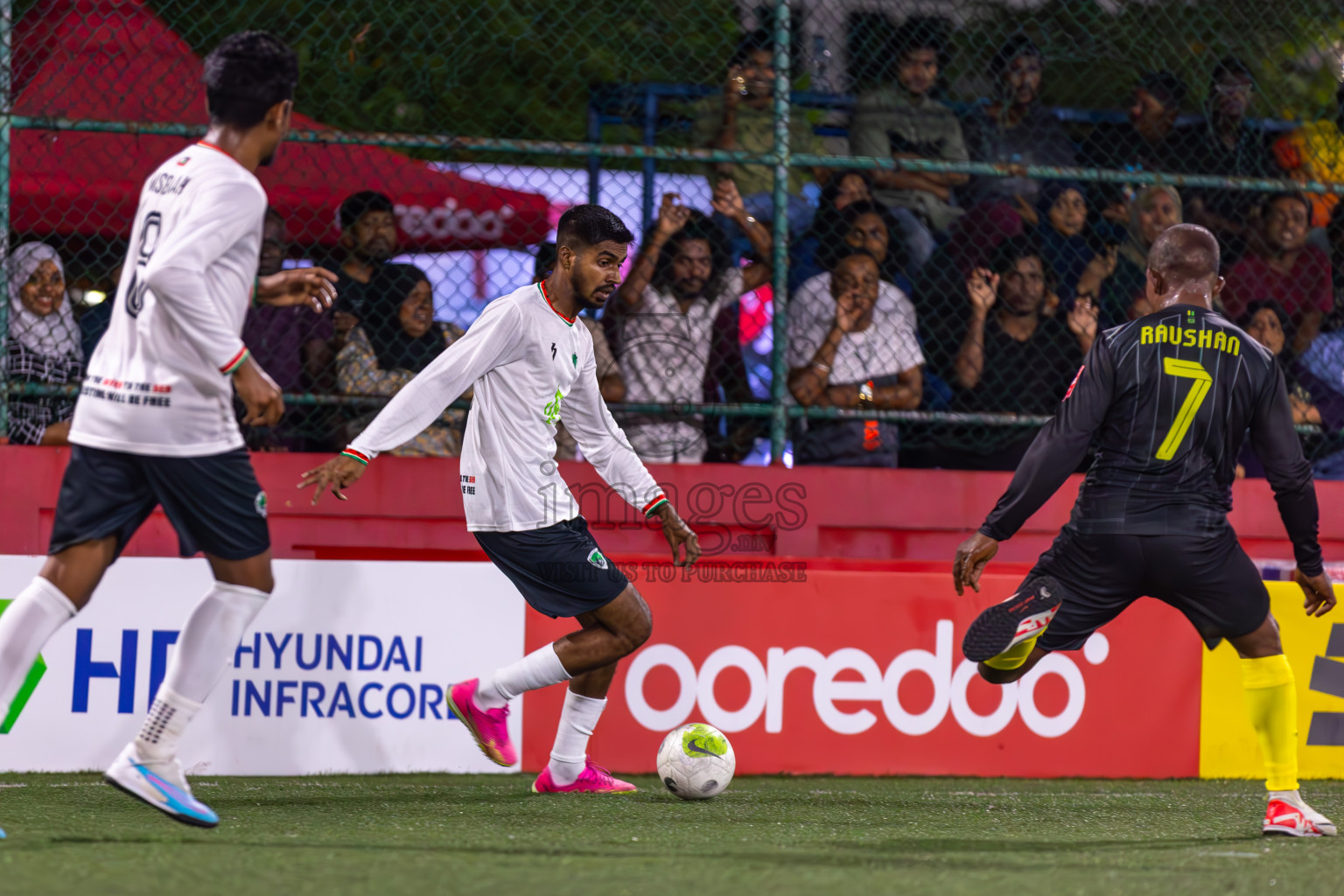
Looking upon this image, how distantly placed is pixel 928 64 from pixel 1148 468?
12.2 feet

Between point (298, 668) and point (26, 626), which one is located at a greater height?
point (26, 626)

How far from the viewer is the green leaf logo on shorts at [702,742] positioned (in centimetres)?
547

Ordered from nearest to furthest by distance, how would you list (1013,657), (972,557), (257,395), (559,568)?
(257,395) < (972,557) < (1013,657) < (559,568)

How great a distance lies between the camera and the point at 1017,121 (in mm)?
7906

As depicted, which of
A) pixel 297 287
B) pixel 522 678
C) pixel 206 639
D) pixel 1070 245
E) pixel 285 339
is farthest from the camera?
pixel 1070 245

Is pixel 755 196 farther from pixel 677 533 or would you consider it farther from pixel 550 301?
pixel 677 533

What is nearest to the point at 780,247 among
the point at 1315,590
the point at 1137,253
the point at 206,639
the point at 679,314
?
→ the point at 679,314

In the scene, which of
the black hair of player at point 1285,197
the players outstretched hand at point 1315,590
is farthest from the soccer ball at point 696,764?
the black hair of player at point 1285,197

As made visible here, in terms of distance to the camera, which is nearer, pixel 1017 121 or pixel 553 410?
pixel 553 410

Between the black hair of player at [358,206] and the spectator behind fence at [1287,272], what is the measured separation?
14.7ft

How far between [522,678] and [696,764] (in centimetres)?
74

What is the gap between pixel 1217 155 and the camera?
7.98m

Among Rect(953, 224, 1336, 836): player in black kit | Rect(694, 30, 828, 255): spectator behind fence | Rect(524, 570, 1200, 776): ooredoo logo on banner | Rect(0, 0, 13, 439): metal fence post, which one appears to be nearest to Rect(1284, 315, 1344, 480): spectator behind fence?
Rect(524, 570, 1200, 776): ooredoo logo on banner

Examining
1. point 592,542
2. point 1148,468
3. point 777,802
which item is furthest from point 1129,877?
point 592,542
